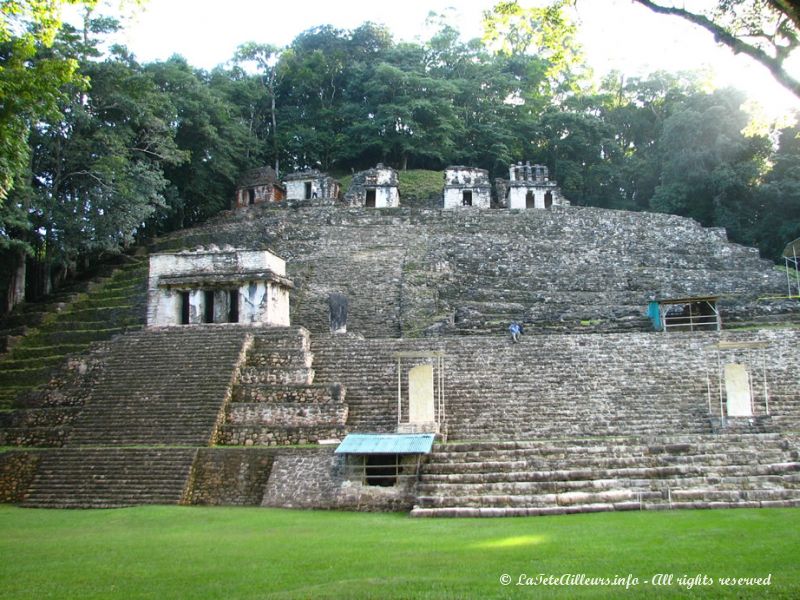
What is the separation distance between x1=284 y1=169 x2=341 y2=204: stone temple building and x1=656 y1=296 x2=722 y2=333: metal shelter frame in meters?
19.4

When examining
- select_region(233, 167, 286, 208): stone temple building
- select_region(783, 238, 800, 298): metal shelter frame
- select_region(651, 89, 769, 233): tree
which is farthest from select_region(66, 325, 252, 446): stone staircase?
select_region(651, 89, 769, 233): tree

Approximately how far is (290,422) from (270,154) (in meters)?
31.8

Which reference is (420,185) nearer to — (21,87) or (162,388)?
(162,388)

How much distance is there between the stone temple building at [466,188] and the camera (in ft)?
115

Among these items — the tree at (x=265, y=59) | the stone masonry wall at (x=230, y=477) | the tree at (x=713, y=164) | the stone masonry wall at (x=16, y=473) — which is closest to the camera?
the stone masonry wall at (x=230, y=477)

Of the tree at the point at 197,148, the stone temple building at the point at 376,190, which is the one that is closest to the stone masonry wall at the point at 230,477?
the tree at the point at 197,148

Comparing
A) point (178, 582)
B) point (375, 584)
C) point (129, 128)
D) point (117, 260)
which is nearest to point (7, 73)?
point (178, 582)

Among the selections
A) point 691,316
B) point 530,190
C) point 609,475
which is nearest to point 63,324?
point 609,475

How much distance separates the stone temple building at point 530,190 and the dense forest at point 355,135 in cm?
551

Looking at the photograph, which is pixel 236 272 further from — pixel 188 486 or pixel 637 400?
pixel 637 400

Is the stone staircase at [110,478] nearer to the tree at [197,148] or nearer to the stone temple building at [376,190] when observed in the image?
the tree at [197,148]

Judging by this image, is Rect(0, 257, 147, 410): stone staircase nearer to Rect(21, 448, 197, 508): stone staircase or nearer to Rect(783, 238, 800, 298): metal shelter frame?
Rect(21, 448, 197, 508): stone staircase

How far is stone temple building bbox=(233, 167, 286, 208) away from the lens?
37.3 metres

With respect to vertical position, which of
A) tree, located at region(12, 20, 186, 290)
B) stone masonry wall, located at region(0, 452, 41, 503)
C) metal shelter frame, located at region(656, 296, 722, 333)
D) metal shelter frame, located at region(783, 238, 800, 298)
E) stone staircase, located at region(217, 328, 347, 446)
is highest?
tree, located at region(12, 20, 186, 290)
